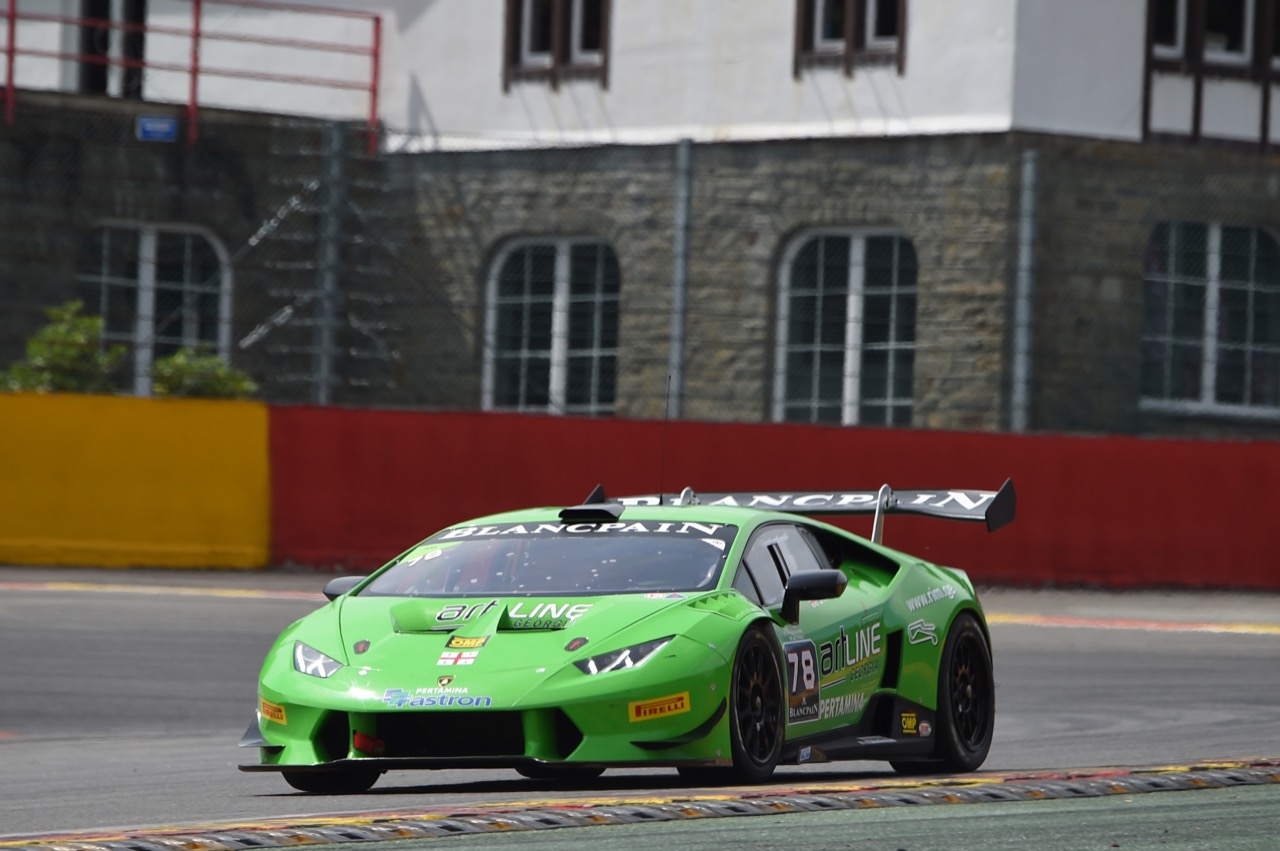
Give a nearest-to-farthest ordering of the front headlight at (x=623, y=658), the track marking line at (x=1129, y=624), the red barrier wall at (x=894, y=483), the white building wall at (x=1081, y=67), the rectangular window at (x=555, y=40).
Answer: the front headlight at (x=623, y=658) < the track marking line at (x=1129, y=624) < the red barrier wall at (x=894, y=483) < the white building wall at (x=1081, y=67) < the rectangular window at (x=555, y=40)

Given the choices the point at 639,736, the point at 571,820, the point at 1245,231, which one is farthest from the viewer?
the point at 1245,231

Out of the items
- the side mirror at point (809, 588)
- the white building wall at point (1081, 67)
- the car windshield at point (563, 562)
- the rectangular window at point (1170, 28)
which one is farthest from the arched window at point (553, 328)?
the side mirror at point (809, 588)

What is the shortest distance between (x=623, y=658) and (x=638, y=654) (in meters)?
0.05

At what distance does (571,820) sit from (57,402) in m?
11.7

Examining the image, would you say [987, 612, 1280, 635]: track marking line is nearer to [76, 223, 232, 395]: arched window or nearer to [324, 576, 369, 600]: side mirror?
[324, 576, 369, 600]: side mirror

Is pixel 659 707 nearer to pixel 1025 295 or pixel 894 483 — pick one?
pixel 894 483

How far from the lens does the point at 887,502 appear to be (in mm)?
9945

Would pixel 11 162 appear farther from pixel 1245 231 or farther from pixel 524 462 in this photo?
pixel 1245 231

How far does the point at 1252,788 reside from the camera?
7938 millimetres

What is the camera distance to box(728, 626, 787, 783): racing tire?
8.05m

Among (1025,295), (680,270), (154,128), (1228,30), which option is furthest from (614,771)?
(1228,30)

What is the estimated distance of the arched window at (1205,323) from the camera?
22.1 m

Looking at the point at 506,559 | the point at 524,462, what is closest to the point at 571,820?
the point at 506,559

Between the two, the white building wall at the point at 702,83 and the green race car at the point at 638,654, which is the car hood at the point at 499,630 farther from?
the white building wall at the point at 702,83
